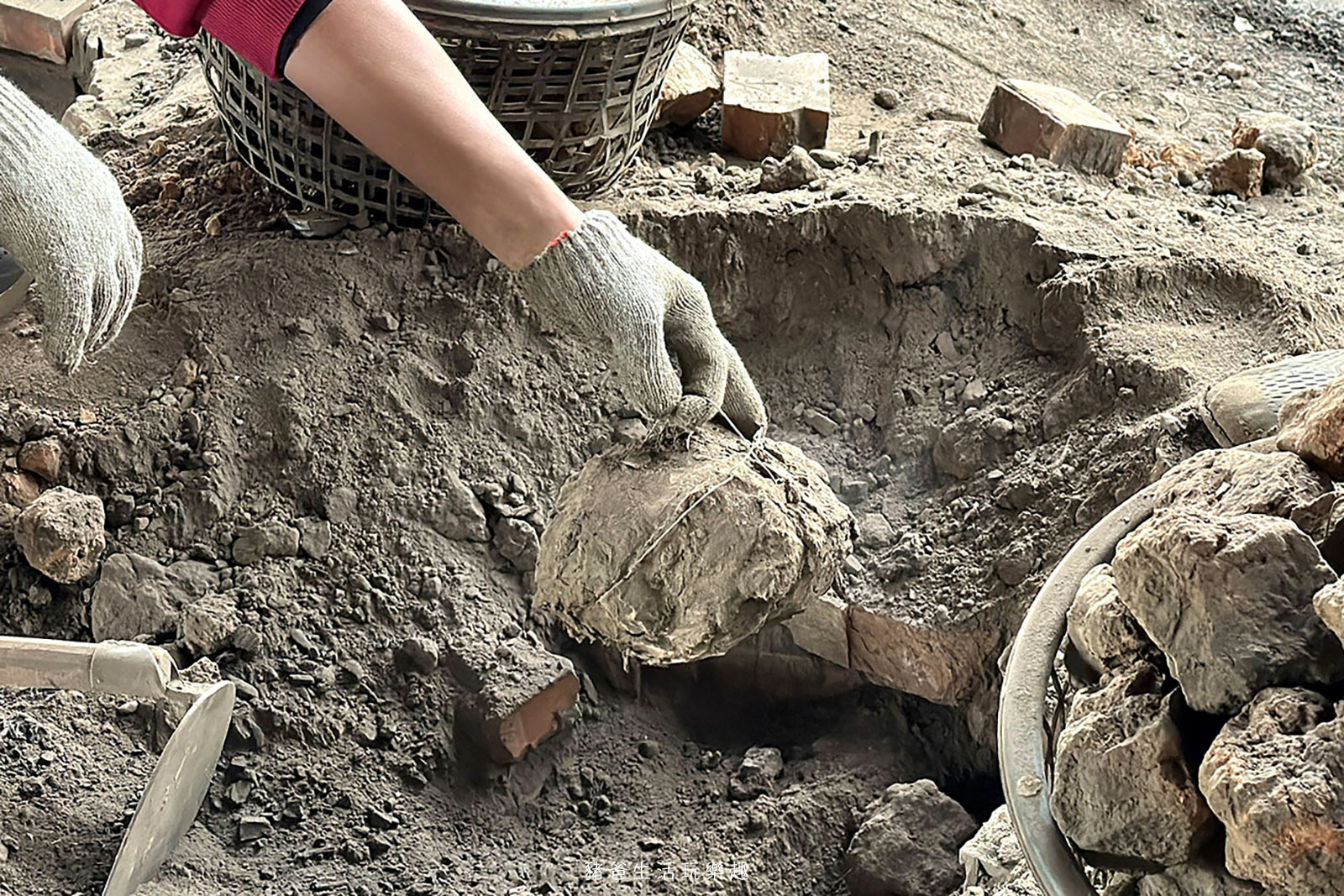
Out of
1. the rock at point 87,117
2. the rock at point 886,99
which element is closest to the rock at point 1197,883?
the rock at point 886,99

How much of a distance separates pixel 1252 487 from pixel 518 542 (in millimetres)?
1480

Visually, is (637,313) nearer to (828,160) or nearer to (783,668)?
(783,668)

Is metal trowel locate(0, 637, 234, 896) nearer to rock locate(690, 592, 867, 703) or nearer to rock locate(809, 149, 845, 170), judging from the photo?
rock locate(690, 592, 867, 703)

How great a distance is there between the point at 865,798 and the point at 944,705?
0.28 metres

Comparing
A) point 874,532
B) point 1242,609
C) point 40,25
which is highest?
point 1242,609

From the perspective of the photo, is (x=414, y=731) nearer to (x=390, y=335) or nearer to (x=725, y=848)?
(x=725, y=848)

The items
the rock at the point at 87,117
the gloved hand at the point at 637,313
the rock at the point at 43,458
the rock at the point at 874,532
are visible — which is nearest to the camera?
the gloved hand at the point at 637,313

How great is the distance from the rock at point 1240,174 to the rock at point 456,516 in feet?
6.27

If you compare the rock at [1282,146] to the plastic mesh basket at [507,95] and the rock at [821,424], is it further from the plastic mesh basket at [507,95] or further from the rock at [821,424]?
the plastic mesh basket at [507,95]

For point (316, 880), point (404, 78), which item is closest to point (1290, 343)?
point (404, 78)

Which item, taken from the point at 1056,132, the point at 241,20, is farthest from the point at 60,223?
the point at 1056,132

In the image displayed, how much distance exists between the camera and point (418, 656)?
250 centimetres

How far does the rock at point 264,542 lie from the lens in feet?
8.23

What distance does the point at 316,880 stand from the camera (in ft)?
7.30
